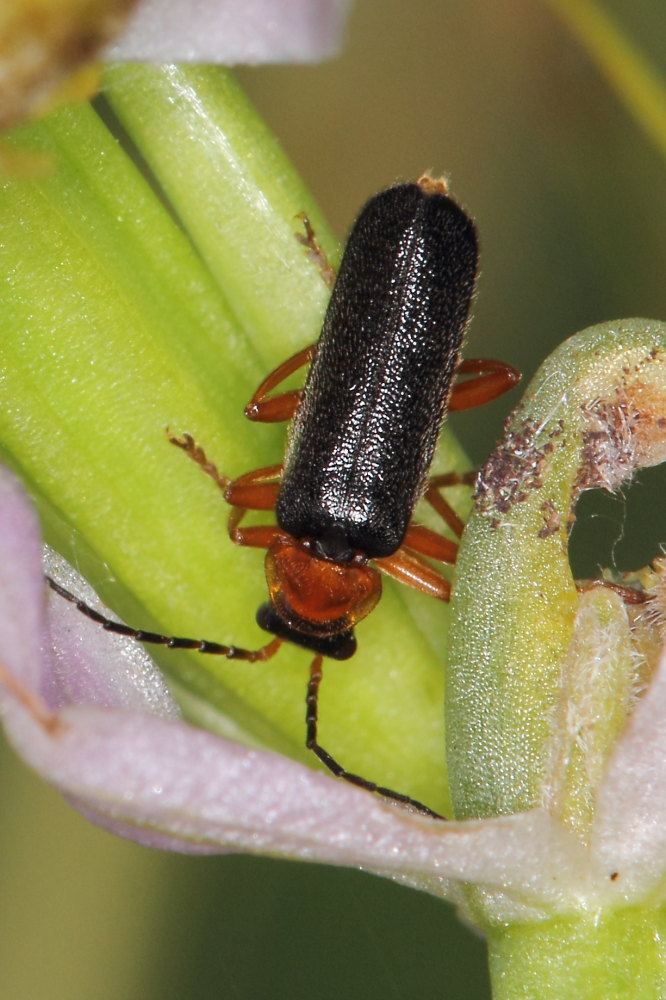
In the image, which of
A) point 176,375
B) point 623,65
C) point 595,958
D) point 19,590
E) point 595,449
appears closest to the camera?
point 19,590

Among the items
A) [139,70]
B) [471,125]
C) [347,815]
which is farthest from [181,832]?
[471,125]

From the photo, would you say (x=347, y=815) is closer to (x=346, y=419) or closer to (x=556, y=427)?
(x=556, y=427)

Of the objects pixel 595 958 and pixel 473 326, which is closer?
pixel 595 958

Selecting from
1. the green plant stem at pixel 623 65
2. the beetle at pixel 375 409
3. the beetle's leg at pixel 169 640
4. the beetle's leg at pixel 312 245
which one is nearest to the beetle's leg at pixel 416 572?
the beetle at pixel 375 409

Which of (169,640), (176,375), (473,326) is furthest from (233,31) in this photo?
(473,326)

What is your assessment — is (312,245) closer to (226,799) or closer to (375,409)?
(375,409)
